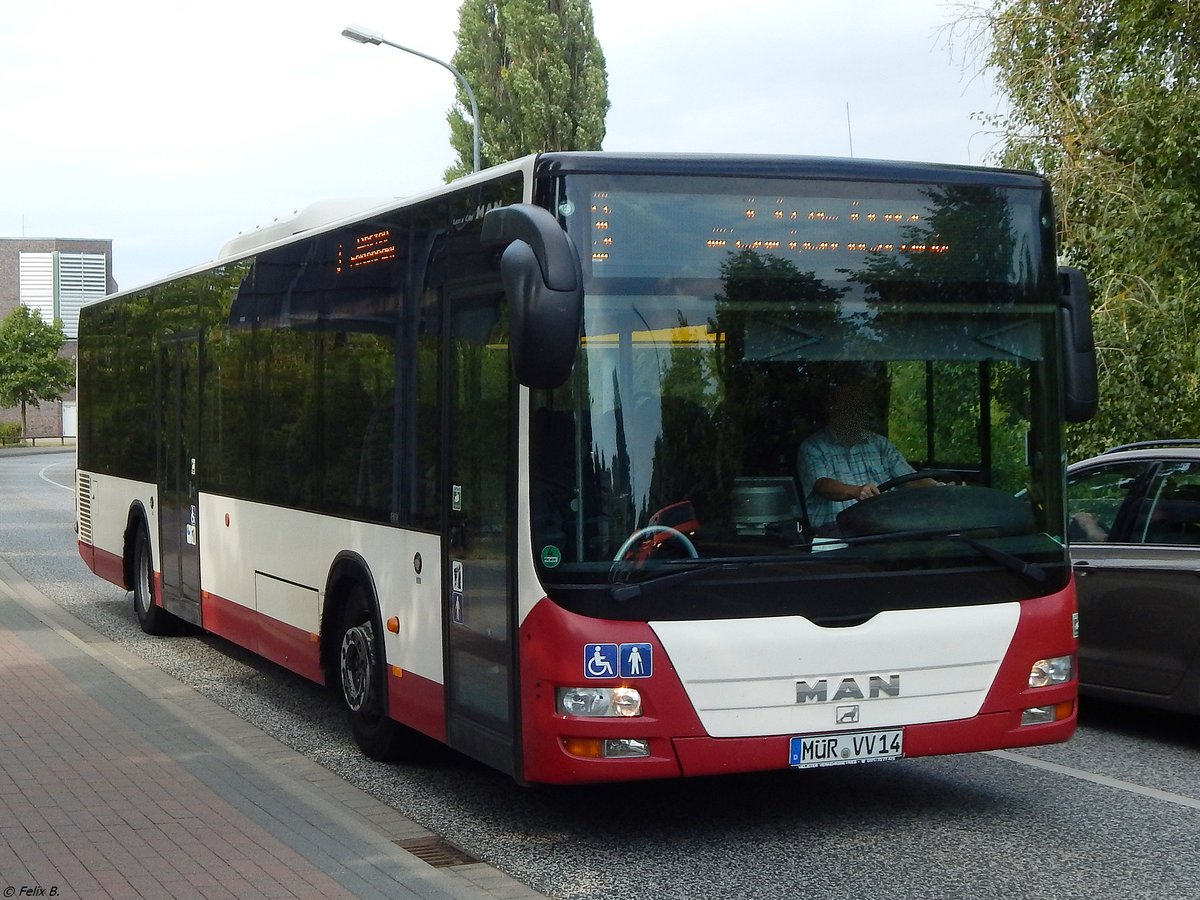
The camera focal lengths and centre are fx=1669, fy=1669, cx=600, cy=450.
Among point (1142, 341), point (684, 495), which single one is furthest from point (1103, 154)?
point (684, 495)

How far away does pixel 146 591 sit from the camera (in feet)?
44.7

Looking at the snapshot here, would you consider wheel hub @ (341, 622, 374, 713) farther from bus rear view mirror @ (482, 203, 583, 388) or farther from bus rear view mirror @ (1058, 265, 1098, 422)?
bus rear view mirror @ (1058, 265, 1098, 422)

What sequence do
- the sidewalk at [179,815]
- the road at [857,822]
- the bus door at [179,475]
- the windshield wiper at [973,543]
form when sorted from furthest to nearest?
1. the bus door at [179,475]
2. the windshield wiper at [973,543]
3. the road at [857,822]
4. the sidewalk at [179,815]

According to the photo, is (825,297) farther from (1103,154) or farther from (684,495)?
(1103,154)

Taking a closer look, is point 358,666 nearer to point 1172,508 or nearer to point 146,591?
point 1172,508

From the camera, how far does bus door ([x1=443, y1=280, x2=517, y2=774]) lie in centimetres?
655

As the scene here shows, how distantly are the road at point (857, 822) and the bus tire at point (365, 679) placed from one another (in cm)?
14

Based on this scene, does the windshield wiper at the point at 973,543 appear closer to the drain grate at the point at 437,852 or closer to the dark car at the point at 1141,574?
the dark car at the point at 1141,574

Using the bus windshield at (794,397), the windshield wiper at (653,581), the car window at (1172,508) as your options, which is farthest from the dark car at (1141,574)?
the windshield wiper at (653,581)

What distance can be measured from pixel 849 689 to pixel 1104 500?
3.31m

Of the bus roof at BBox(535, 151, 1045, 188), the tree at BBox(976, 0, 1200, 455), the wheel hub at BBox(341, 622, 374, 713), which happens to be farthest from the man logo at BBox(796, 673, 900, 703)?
the tree at BBox(976, 0, 1200, 455)

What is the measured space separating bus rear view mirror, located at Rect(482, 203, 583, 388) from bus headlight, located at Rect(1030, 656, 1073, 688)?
2.34m

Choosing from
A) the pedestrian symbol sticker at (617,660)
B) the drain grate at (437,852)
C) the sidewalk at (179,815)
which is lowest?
the drain grate at (437,852)

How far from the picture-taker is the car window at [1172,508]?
27.9 feet
